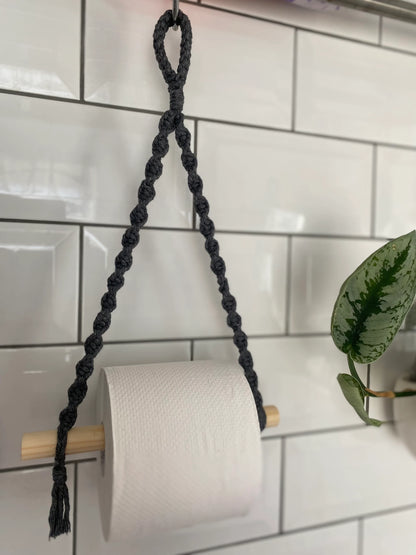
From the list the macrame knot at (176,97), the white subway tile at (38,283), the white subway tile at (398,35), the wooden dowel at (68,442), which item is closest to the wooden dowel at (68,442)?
the wooden dowel at (68,442)

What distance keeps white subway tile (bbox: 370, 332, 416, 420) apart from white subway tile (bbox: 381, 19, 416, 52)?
38 cm

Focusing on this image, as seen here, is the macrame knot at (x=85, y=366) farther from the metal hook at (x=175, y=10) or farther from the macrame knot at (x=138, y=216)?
the metal hook at (x=175, y=10)

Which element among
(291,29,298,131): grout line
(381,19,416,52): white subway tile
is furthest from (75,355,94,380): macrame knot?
(381,19,416,52): white subway tile

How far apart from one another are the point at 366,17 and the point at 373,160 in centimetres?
18

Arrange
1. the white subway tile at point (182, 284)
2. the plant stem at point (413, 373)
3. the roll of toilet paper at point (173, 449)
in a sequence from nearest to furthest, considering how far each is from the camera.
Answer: the roll of toilet paper at point (173, 449) → the white subway tile at point (182, 284) → the plant stem at point (413, 373)

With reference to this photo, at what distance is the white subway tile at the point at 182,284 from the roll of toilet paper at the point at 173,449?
0.27 ft

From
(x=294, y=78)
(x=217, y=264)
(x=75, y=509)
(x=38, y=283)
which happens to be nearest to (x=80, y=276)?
(x=38, y=283)

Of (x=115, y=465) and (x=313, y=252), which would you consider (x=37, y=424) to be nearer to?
(x=115, y=465)

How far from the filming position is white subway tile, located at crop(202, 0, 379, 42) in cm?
53

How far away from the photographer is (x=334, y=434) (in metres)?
0.60

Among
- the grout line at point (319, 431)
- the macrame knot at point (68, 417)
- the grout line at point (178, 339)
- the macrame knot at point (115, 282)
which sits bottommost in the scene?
the grout line at point (319, 431)

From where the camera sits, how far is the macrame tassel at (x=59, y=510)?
419 millimetres

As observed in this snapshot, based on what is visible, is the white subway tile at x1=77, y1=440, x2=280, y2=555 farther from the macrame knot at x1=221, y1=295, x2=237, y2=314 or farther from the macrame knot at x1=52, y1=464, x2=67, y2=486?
the macrame knot at x1=221, y1=295, x2=237, y2=314

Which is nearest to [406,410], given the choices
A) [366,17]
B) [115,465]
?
[115,465]
